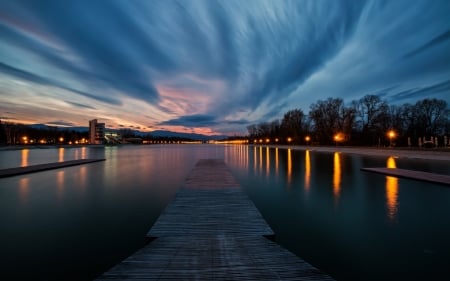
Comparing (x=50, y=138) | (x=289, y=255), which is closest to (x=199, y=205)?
(x=289, y=255)

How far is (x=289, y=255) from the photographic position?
3.28 m

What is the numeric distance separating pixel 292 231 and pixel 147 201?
15.3ft

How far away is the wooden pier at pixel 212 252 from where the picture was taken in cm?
277

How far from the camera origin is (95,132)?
327 feet

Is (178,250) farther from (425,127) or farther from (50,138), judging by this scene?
(50,138)

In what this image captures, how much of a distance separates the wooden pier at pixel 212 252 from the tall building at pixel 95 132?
107 meters

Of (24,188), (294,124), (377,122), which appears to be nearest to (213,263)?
(24,188)

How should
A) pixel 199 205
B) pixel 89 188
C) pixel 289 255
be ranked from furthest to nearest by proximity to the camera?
pixel 89 188 < pixel 199 205 < pixel 289 255

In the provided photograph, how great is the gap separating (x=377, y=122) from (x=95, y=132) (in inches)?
3920

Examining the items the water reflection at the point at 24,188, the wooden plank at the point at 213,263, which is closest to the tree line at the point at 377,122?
the wooden plank at the point at 213,263

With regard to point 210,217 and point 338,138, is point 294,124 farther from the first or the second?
point 210,217

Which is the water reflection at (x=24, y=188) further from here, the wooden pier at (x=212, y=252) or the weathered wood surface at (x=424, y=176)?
the weathered wood surface at (x=424, y=176)

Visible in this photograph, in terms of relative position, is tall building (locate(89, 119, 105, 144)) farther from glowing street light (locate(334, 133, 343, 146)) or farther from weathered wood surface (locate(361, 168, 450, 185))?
weathered wood surface (locate(361, 168, 450, 185))

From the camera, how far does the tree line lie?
3825cm
